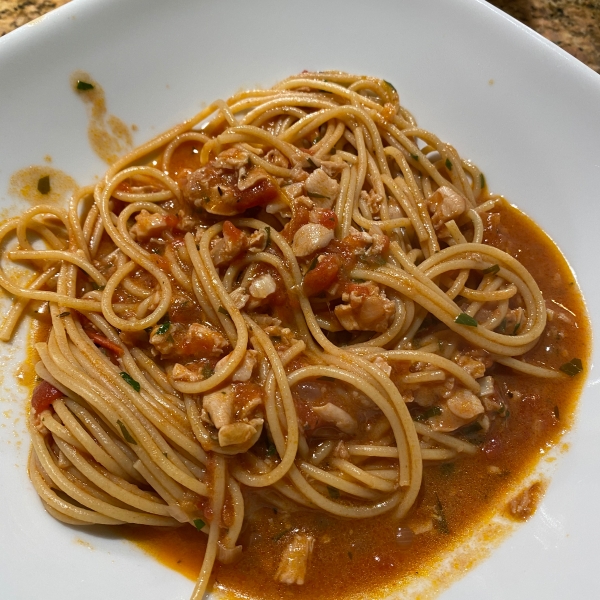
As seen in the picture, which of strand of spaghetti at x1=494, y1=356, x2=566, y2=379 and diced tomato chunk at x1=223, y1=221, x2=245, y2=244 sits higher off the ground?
diced tomato chunk at x1=223, y1=221, x2=245, y2=244

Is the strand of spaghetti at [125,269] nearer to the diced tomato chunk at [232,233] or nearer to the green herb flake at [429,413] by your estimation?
the diced tomato chunk at [232,233]

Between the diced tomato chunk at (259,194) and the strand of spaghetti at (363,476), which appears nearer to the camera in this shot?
the strand of spaghetti at (363,476)

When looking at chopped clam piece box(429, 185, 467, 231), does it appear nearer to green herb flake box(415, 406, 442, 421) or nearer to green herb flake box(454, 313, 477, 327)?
green herb flake box(454, 313, 477, 327)

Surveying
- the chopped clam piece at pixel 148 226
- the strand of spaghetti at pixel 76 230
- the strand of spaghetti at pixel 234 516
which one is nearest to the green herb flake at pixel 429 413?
the strand of spaghetti at pixel 234 516

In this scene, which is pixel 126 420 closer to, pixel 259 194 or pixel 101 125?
pixel 259 194

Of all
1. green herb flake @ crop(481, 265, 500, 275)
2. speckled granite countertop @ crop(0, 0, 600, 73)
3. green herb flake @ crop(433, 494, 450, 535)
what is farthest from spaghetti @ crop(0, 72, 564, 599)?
speckled granite countertop @ crop(0, 0, 600, 73)

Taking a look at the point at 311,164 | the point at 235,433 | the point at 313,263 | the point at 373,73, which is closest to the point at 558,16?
the point at 373,73

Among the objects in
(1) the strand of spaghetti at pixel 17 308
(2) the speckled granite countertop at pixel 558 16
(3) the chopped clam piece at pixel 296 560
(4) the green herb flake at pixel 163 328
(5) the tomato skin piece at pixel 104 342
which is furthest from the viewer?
(2) the speckled granite countertop at pixel 558 16

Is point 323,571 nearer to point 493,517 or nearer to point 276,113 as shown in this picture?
point 493,517
